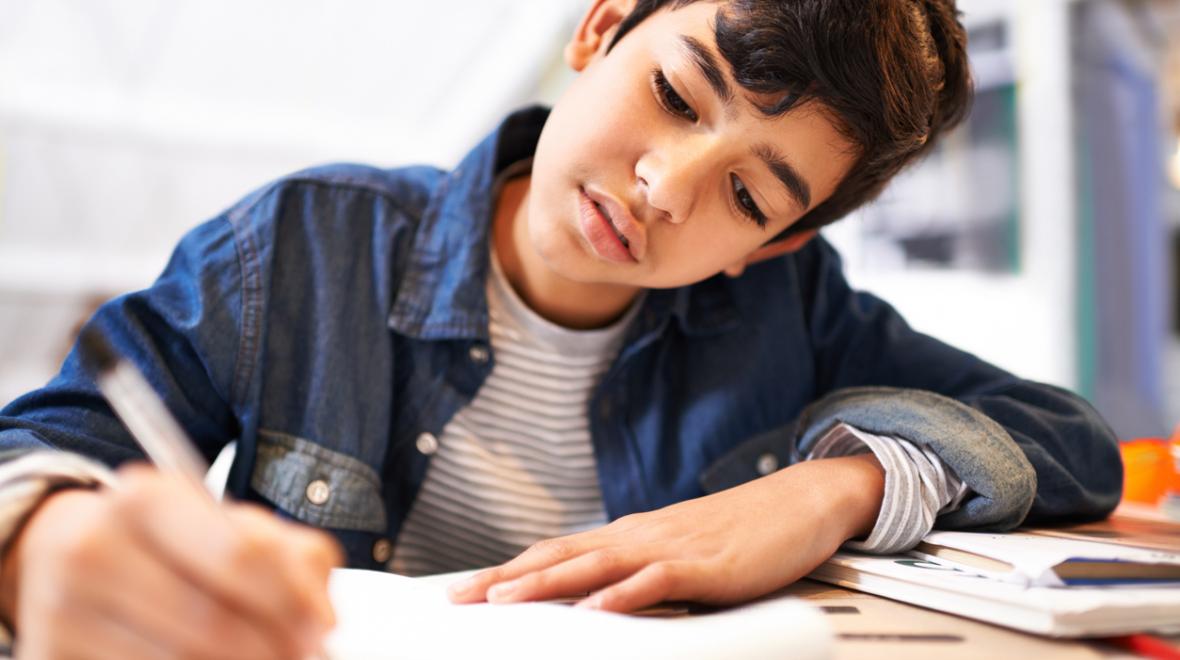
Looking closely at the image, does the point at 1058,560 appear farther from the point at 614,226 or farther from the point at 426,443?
the point at 426,443

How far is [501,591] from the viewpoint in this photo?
460 mm

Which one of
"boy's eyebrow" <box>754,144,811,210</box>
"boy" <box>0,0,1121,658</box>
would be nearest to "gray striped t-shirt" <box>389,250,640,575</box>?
"boy" <box>0,0,1121,658</box>

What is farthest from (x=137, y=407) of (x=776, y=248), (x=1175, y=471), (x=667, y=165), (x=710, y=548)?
(x=1175, y=471)

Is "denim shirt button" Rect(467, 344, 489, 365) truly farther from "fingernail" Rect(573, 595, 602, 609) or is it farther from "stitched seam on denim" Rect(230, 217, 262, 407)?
→ "fingernail" Rect(573, 595, 602, 609)

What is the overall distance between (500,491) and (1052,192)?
1675mm

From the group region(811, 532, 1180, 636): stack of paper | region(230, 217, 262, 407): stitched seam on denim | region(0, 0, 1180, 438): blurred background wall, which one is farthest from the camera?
region(0, 0, 1180, 438): blurred background wall

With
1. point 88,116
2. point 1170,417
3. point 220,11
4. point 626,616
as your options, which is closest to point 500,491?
point 626,616

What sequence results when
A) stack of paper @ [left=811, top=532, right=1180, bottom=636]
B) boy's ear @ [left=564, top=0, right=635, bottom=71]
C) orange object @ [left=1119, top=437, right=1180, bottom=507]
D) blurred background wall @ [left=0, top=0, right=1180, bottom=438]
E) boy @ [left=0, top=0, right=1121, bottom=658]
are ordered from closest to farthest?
stack of paper @ [left=811, top=532, right=1180, bottom=636], boy @ [left=0, top=0, right=1121, bottom=658], boy's ear @ [left=564, top=0, right=635, bottom=71], orange object @ [left=1119, top=437, right=1180, bottom=507], blurred background wall @ [left=0, top=0, right=1180, bottom=438]

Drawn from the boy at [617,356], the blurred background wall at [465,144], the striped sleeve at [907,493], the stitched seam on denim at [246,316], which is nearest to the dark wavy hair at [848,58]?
the boy at [617,356]

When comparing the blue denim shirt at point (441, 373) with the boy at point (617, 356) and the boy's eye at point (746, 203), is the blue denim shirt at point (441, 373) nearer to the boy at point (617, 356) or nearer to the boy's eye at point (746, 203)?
the boy at point (617, 356)

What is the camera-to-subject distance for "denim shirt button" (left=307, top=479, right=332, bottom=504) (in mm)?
685

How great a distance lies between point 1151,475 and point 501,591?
2.48 ft

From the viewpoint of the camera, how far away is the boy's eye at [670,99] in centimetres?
65

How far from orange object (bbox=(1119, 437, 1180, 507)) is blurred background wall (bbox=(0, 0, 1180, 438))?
3.77 ft
